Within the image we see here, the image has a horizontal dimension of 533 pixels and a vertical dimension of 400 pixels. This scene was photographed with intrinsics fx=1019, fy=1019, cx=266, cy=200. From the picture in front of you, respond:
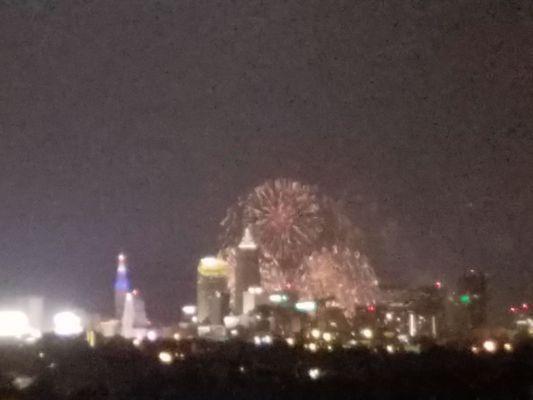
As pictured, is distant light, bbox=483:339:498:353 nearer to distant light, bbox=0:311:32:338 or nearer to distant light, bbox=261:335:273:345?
distant light, bbox=261:335:273:345

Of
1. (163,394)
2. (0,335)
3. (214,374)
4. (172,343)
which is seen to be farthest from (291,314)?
(163,394)

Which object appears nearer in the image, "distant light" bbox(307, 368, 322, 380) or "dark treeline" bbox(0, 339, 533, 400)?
"dark treeline" bbox(0, 339, 533, 400)

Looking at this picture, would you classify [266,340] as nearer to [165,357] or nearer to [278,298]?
[165,357]

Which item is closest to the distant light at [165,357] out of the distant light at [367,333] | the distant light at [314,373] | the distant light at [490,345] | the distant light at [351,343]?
the distant light at [314,373]

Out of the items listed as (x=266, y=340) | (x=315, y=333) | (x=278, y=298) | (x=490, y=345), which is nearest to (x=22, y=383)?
(x=490, y=345)

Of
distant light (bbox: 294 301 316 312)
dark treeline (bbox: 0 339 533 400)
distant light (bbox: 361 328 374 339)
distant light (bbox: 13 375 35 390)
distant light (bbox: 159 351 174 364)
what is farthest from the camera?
distant light (bbox: 294 301 316 312)

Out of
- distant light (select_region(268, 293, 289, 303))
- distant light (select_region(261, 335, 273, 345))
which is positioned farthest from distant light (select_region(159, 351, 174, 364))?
distant light (select_region(268, 293, 289, 303))
